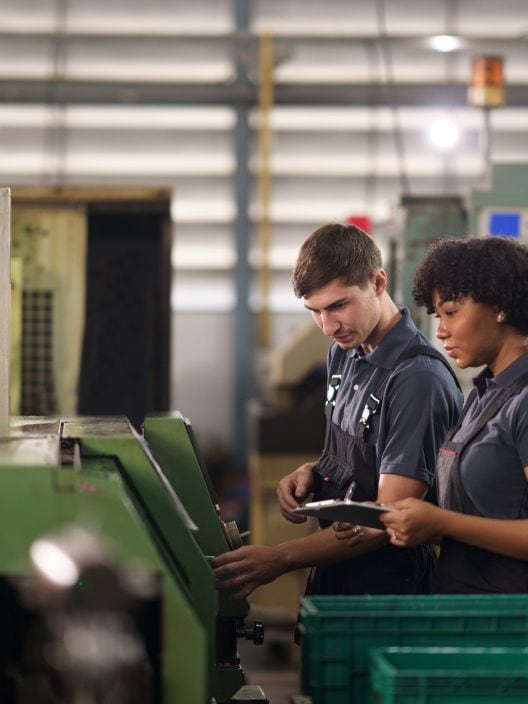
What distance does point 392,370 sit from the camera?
5.98 feet

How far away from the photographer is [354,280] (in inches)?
72.4

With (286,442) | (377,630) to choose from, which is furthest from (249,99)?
(377,630)

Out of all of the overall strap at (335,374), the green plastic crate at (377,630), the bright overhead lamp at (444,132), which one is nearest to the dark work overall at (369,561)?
the overall strap at (335,374)

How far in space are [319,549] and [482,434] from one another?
335 mm

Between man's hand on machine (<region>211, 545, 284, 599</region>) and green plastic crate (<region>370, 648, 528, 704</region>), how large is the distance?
1.54 feet

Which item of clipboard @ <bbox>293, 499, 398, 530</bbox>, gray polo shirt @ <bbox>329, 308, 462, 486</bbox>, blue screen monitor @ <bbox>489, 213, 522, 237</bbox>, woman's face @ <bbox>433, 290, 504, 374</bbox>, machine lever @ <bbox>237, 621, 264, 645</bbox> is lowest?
machine lever @ <bbox>237, 621, 264, 645</bbox>

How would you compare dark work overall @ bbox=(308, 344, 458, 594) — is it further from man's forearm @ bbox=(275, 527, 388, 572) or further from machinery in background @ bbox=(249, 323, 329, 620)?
machinery in background @ bbox=(249, 323, 329, 620)

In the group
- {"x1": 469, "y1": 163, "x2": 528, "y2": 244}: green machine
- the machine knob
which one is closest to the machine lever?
the machine knob

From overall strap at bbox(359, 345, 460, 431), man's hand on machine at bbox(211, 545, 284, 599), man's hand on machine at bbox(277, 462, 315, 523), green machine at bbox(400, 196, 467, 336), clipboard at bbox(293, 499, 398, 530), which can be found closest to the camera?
clipboard at bbox(293, 499, 398, 530)

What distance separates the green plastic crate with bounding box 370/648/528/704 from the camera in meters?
1.13

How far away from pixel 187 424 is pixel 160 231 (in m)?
1.63

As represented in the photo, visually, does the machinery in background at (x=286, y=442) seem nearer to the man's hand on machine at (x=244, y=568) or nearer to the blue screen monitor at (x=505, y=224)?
the blue screen monitor at (x=505, y=224)

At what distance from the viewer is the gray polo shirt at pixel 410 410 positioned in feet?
5.68

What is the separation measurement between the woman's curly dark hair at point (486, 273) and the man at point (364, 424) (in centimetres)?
19
